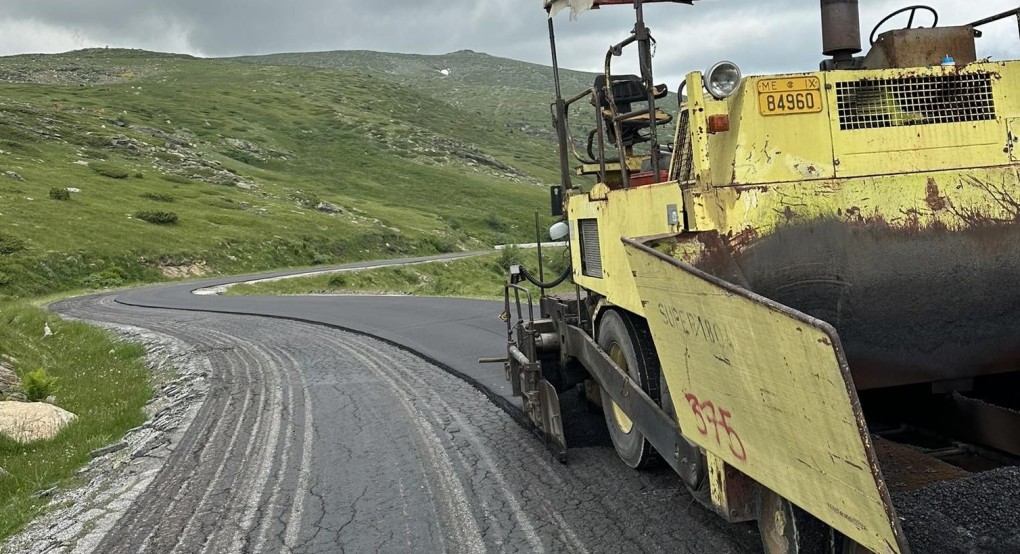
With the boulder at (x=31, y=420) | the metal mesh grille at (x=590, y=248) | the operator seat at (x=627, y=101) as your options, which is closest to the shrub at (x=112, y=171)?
the boulder at (x=31, y=420)

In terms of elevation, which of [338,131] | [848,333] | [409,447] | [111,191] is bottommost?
[409,447]

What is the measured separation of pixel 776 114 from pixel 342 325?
13026 millimetres

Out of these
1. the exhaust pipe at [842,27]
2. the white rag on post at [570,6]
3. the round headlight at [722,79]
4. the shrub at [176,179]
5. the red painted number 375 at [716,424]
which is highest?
the shrub at [176,179]

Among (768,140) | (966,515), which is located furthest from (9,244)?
(966,515)

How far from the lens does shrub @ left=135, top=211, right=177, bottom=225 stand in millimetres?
44688

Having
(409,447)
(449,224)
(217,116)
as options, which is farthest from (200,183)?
(409,447)

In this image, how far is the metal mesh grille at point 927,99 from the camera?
4.18 meters

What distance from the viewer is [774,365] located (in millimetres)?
2670

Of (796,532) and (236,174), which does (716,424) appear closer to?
(796,532)

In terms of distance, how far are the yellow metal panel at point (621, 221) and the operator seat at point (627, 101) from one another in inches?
22.6

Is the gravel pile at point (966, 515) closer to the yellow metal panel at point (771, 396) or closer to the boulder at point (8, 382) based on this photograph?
the yellow metal panel at point (771, 396)

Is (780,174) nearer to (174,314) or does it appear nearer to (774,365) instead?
(774,365)

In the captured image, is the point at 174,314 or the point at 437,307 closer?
the point at 437,307

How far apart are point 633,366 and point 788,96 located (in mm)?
1875
